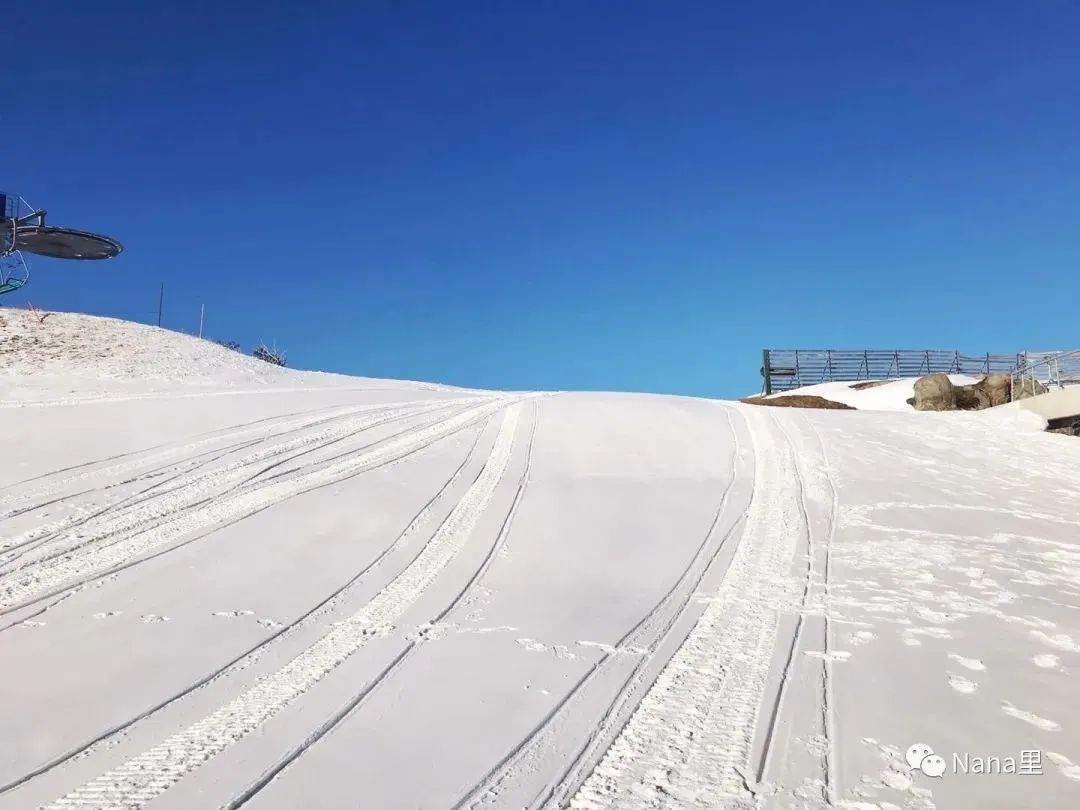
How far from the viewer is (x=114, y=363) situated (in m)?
15.7

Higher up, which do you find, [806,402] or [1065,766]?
[806,402]

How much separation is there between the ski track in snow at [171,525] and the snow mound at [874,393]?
1980cm

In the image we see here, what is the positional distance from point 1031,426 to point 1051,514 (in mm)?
7923

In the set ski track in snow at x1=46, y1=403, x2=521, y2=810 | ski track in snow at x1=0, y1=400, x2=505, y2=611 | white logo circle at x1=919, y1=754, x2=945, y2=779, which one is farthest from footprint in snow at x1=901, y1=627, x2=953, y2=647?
ski track in snow at x1=0, y1=400, x2=505, y2=611

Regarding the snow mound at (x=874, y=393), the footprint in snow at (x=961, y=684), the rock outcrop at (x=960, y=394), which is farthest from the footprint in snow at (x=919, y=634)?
the snow mound at (x=874, y=393)

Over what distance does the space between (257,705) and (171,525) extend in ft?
12.7

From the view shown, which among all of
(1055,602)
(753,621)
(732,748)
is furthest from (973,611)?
(732,748)

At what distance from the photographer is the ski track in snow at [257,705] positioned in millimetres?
3076

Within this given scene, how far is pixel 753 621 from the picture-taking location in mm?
5102

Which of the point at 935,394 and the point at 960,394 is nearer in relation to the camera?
the point at 935,394

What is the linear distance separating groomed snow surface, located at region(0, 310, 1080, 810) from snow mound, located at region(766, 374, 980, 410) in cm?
1445

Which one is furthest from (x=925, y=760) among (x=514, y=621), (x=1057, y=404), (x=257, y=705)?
(x=1057, y=404)

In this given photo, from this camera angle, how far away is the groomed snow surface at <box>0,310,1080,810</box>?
3240 mm

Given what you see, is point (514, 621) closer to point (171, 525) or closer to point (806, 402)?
point (171, 525)
